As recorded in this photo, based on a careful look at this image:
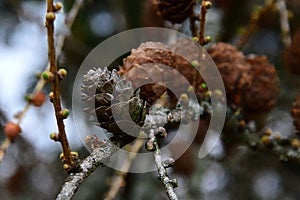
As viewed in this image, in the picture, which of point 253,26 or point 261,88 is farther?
point 253,26

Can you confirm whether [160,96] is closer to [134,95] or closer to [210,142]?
[134,95]

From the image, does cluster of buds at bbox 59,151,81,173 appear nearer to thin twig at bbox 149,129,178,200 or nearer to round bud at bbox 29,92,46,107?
thin twig at bbox 149,129,178,200

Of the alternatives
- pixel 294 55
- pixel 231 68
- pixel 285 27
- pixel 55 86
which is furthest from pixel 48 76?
pixel 285 27

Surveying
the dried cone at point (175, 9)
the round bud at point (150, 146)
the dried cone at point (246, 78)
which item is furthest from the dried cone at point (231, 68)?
the round bud at point (150, 146)

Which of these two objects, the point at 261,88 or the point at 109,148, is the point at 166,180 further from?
the point at 261,88

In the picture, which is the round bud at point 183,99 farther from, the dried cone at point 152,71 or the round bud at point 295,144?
the round bud at point 295,144

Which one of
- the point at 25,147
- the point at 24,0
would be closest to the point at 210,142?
the point at 25,147
